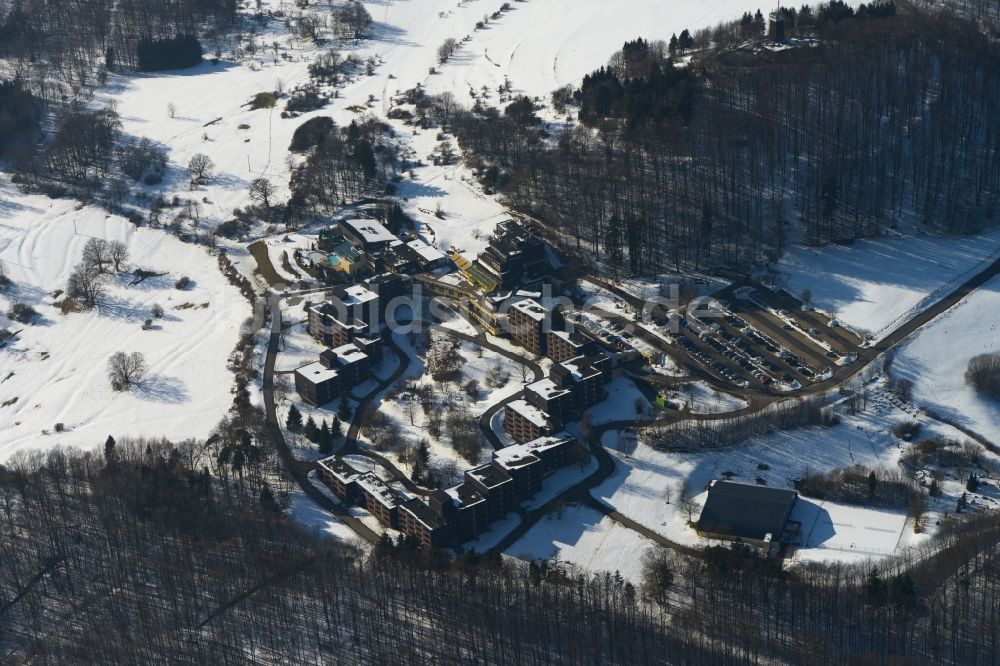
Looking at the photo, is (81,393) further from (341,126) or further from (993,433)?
(993,433)

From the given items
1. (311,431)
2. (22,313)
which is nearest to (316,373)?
(311,431)

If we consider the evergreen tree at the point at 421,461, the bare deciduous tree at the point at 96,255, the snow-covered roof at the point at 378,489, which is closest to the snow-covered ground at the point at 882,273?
the evergreen tree at the point at 421,461

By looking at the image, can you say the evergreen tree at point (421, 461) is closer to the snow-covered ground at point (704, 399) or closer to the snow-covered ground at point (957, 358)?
the snow-covered ground at point (704, 399)

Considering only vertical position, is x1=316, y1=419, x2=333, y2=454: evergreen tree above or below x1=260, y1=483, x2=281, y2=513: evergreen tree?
above

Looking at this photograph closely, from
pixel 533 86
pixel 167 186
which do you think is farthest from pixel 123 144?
pixel 533 86

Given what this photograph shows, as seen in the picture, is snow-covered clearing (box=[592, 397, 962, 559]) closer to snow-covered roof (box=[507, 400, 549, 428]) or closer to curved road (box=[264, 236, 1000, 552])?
curved road (box=[264, 236, 1000, 552])

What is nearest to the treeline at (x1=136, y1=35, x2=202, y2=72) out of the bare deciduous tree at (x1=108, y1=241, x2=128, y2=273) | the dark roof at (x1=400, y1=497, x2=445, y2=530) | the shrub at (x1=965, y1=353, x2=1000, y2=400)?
the bare deciduous tree at (x1=108, y1=241, x2=128, y2=273)

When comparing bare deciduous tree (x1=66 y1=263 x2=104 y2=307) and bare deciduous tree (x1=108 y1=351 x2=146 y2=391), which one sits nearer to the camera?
bare deciduous tree (x1=108 y1=351 x2=146 y2=391)
